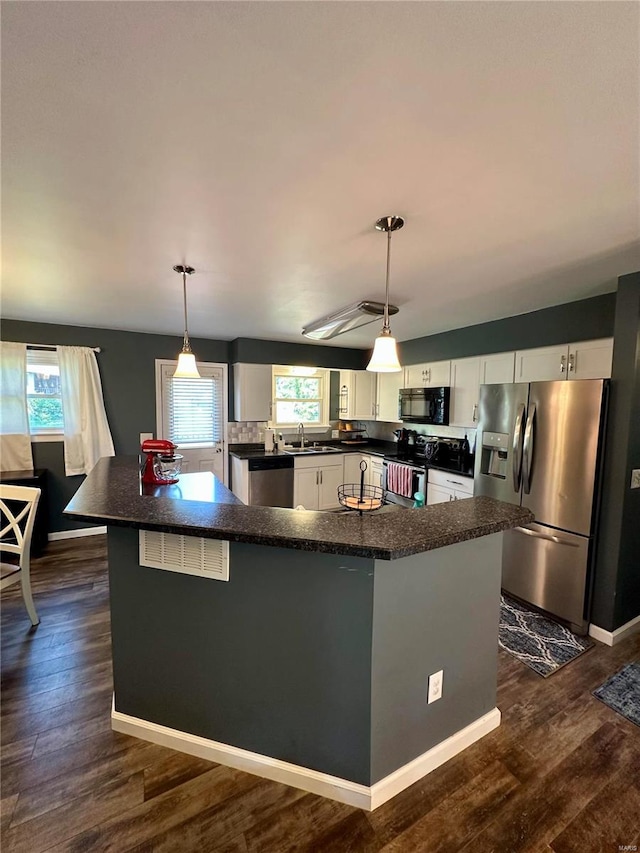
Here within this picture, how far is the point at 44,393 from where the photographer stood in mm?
3939

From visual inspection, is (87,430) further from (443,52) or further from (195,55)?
(443,52)

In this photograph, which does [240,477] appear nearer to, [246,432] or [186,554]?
[246,432]

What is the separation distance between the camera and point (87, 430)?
4.04 meters

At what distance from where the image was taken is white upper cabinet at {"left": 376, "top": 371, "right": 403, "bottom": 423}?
197 inches

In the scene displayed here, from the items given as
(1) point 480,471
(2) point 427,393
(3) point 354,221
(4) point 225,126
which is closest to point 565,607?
(1) point 480,471

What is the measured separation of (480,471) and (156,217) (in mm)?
3046

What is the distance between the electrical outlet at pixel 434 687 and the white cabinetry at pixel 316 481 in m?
3.38

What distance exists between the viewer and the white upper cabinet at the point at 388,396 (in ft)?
16.4

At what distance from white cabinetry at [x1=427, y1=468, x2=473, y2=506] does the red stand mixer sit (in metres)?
2.44

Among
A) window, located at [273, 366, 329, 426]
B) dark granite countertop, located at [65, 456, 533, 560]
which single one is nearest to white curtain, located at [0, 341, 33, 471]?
dark granite countertop, located at [65, 456, 533, 560]

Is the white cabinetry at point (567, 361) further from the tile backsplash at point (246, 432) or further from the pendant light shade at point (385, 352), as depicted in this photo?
the tile backsplash at point (246, 432)

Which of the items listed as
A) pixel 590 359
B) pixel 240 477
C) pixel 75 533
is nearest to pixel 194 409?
pixel 240 477

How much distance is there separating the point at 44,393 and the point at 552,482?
199 inches

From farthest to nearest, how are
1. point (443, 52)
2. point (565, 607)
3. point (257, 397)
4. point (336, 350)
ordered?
point (336, 350), point (257, 397), point (565, 607), point (443, 52)
